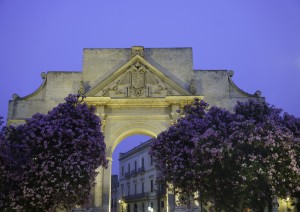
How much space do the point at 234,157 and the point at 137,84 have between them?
1163 centimetres

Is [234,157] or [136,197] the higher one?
[234,157]

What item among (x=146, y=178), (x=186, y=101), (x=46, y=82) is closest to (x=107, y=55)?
(x=46, y=82)

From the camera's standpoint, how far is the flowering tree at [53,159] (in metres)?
16.0

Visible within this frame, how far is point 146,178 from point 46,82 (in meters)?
22.3

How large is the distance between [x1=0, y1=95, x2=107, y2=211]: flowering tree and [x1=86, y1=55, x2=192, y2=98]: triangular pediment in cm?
713

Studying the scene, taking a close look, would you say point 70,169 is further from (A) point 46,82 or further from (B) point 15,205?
(A) point 46,82

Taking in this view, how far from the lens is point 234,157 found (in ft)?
48.3

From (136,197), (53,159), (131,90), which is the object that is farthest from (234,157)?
(136,197)

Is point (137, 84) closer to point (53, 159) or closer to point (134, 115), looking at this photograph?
point (134, 115)

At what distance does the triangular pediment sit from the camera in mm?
24578

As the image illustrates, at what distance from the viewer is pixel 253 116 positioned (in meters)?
17.5

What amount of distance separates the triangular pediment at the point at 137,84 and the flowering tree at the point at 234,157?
7462 millimetres

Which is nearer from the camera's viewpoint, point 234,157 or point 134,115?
point 234,157

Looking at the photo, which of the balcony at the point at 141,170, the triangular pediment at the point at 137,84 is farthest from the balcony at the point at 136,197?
the triangular pediment at the point at 137,84
